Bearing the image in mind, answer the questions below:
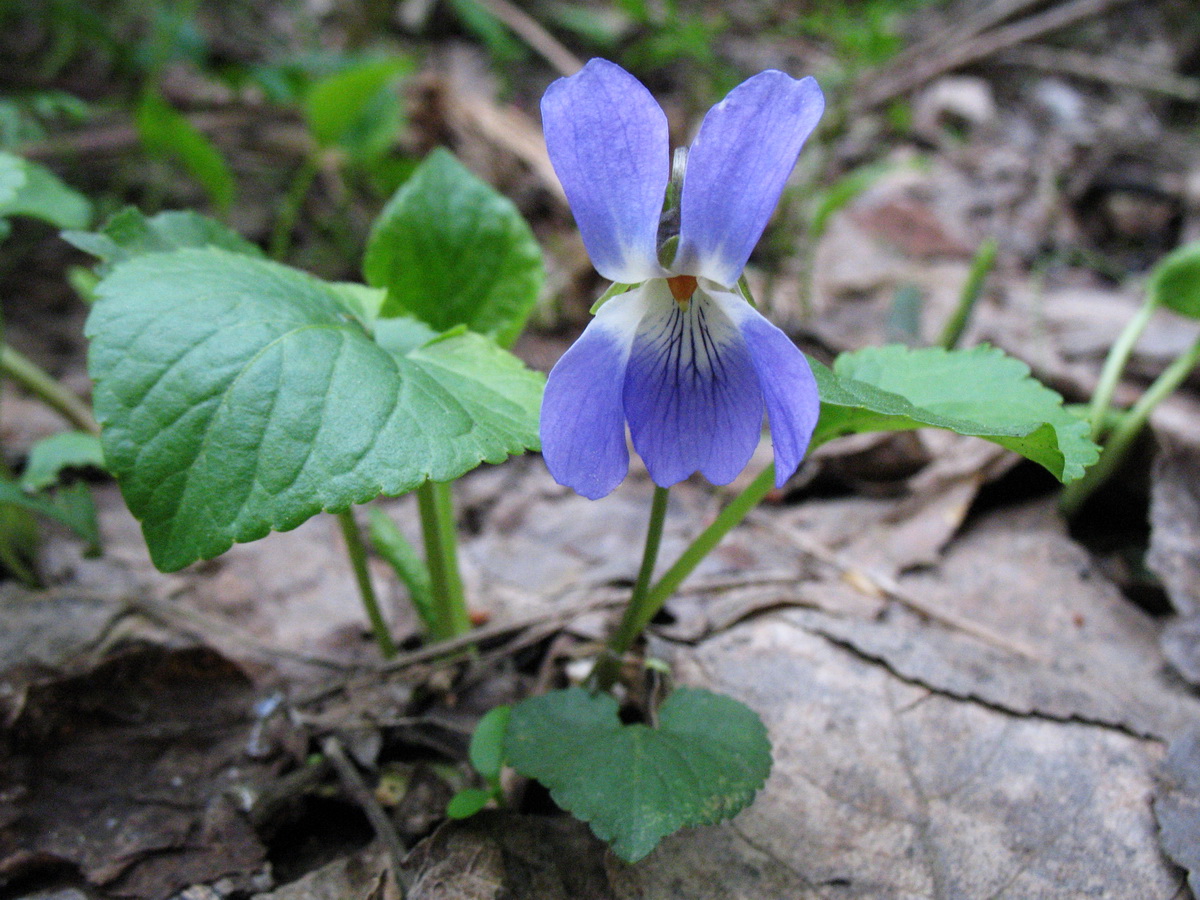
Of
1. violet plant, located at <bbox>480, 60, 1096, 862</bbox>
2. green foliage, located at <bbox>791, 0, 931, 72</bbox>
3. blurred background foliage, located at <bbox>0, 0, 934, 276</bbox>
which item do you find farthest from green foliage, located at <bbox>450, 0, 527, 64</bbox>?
violet plant, located at <bbox>480, 60, 1096, 862</bbox>

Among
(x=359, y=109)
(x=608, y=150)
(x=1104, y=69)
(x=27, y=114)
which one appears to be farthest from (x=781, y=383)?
(x=1104, y=69)

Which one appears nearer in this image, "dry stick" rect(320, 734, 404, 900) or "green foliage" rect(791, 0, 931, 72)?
"dry stick" rect(320, 734, 404, 900)

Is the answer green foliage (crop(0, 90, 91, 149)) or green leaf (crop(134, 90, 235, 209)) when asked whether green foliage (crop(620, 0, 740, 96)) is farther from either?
green foliage (crop(0, 90, 91, 149))

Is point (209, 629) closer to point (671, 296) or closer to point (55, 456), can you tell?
point (55, 456)

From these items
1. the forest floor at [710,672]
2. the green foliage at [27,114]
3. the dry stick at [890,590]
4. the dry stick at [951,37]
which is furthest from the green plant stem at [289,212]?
the dry stick at [951,37]

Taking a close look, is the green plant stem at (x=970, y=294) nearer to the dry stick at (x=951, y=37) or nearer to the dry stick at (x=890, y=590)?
the dry stick at (x=890, y=590)

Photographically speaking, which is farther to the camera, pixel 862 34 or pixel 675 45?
pixel 675 45
